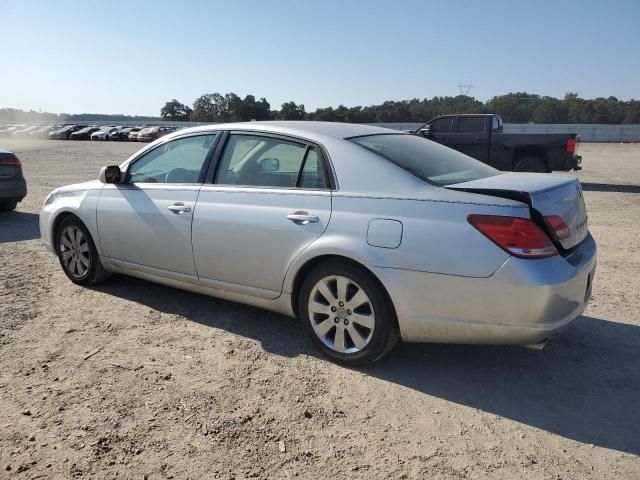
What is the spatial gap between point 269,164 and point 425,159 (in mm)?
1135

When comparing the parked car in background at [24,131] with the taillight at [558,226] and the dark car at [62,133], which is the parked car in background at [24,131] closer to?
the dark car at [62,133]

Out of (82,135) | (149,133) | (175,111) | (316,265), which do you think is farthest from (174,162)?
(175,111)

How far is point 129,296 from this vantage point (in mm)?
5059

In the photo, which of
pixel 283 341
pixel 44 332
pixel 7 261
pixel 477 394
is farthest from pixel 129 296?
pixel 477 394

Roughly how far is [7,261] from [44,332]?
2595 mm

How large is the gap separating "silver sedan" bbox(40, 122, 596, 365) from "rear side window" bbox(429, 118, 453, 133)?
1191 cm

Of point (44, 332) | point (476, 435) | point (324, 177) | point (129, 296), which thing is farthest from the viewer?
point (129, 296)

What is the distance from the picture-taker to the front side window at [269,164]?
3807mm

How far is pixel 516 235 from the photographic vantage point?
9.89 ft

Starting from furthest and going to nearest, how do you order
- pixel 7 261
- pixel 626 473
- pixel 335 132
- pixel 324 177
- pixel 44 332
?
pixel 7 261 < pixel 44 332 < pixel 335 132 < pixel 324 177 < pixel 626 473

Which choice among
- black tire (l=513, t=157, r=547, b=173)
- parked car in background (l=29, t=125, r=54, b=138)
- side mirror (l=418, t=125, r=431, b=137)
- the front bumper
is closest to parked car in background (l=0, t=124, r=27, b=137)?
parked car in background (l=29, t=125, r=54, b=138)

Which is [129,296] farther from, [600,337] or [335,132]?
[600,337]

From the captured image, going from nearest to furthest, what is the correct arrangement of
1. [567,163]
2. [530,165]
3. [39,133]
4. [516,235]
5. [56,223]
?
1. [516,235]
2. [56,223]
3. [567,163]
4. [530,165]
5. [39,133]

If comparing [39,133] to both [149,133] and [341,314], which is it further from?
[341,314]
